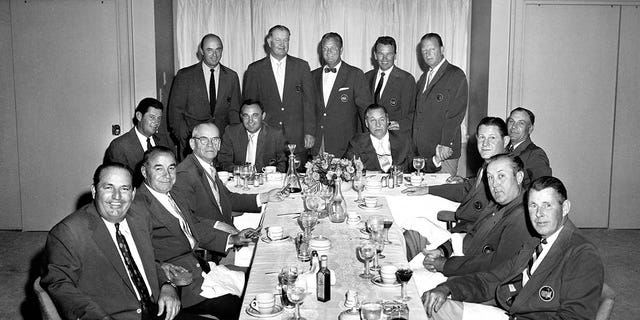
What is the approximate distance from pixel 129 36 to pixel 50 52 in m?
0.85

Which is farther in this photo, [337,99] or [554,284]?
[337,99]

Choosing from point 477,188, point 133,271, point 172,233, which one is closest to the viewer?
point 133,271

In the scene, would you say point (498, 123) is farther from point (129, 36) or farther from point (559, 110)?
point (129, 36)

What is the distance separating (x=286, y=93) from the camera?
7.07 meters

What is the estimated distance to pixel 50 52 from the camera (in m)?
7.19

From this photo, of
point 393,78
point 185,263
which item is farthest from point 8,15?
point 185,263

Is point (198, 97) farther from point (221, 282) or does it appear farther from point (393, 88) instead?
point (221, 282)

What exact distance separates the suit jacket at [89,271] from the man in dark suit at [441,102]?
13.2 feet

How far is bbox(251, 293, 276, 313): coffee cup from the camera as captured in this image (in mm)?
2824

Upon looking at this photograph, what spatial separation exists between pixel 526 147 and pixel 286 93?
260 centimetres

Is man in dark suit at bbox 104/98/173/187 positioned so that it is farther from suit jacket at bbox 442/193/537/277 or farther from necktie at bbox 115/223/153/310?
suit jacket at bbox 442/193/537/277

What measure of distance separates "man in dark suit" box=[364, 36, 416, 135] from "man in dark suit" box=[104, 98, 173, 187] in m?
2.38

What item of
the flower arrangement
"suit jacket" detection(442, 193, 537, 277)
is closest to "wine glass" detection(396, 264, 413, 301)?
"suit jacket" detection(442, 193, 537, 277)

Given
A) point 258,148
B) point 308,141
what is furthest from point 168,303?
point 308,141
